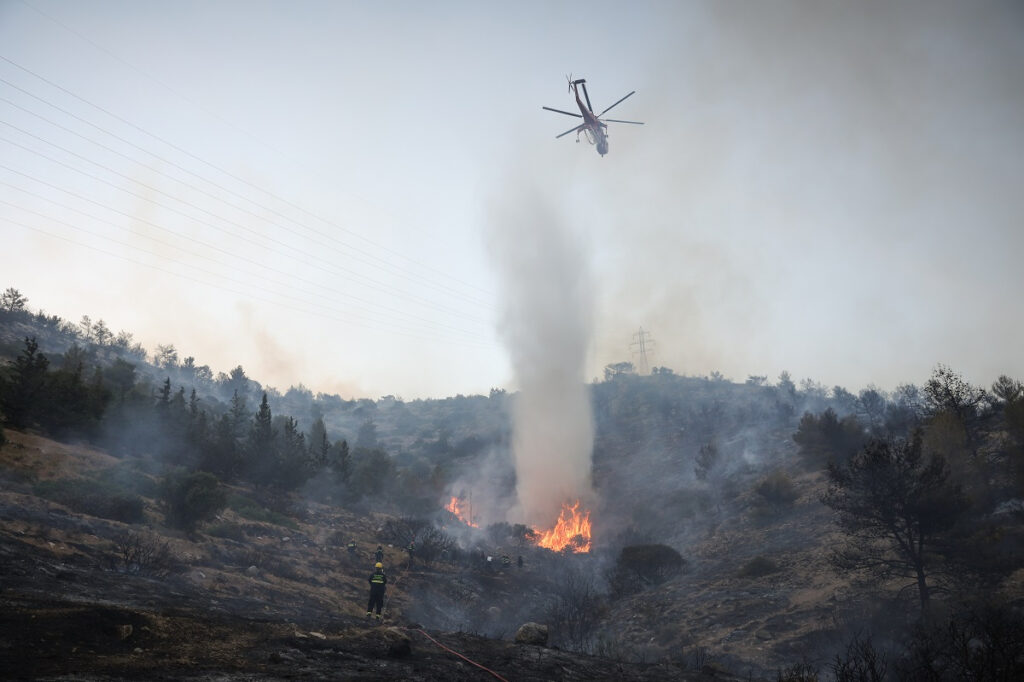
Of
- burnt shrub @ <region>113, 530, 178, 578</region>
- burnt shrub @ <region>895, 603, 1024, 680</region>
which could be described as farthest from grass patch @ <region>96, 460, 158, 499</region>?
burnt shrub @ <region>895, 603, 1024, 680</region>

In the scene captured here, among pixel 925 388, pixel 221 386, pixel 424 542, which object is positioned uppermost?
pixel 221 386

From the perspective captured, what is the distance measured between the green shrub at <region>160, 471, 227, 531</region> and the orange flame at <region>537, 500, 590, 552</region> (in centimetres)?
2163

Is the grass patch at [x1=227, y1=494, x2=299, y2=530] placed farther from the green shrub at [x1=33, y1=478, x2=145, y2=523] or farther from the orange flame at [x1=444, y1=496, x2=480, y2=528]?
the orange flame at [x1=444, y1=496, x2=480, y2=528]

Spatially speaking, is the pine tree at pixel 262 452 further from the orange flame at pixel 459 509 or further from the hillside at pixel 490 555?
the orange flame at pixel 459 509

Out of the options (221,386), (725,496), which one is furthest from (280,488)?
(221,386)

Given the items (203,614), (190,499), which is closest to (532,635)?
(203,614)

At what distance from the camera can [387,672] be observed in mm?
9289

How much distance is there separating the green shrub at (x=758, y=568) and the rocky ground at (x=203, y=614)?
11070mm

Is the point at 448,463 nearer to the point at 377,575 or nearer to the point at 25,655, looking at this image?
the point at 377,575

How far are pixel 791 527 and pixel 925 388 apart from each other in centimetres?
1195

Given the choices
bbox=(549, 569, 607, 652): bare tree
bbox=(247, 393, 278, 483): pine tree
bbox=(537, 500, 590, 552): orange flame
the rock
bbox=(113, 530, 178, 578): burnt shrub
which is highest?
bbox=(247, 393, 278, 483): pine tree

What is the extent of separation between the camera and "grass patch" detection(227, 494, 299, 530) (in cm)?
2495

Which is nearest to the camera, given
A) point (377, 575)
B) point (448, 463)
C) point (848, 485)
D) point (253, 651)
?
point (253, 651)

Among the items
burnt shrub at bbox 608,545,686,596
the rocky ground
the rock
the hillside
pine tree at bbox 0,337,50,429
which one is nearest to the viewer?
the rocky ground
